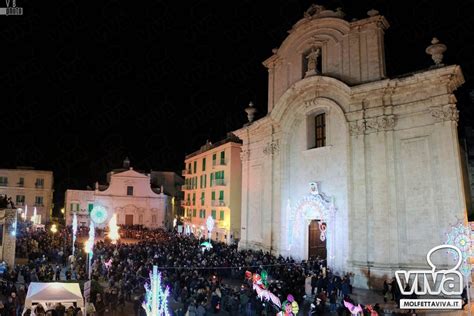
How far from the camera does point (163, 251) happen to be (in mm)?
22156

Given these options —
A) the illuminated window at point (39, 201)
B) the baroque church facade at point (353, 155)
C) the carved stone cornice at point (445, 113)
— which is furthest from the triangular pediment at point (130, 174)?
the carved stone cornice at point (445, 113)

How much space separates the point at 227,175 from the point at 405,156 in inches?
769

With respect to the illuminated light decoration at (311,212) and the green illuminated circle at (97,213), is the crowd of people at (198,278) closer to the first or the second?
the illuminated light decoration at (311,212)

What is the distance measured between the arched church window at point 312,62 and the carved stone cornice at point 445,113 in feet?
24.0

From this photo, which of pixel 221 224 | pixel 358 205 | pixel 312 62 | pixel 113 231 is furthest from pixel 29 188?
pixel 358 205

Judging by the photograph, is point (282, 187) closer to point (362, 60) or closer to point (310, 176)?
point (310, 176)

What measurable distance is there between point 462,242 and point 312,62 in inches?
526

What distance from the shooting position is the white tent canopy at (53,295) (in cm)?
1186

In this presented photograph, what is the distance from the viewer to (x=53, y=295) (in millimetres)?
12102

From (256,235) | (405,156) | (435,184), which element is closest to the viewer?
(435,184)

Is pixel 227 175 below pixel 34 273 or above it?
above

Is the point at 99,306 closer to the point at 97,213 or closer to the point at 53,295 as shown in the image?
the point at 53,295

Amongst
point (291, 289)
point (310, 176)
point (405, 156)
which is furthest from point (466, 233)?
point (310, 176)

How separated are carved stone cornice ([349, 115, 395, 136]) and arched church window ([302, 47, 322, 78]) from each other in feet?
14.2
